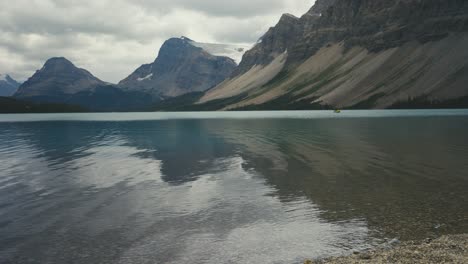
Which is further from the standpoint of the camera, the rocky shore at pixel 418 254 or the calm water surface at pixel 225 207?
the calm water surface at pixel 225 207

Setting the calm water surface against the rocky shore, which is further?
the calm water surface

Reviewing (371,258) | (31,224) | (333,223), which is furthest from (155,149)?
(371,258)

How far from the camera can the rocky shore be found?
18.0 metres

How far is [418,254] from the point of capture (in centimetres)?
1872

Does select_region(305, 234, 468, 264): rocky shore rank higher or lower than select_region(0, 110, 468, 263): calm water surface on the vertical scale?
higher

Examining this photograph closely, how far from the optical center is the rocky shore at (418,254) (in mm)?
18047

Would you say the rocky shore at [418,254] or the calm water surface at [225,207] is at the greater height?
the rocky shore at [418,254]

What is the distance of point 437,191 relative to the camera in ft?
108

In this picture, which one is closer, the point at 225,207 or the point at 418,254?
the point at 418,254

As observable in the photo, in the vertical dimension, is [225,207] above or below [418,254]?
below

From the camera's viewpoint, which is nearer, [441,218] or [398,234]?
[398,234]

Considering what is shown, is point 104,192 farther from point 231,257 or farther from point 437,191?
point 437,191

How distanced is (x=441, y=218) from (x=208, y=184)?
20.5 meters

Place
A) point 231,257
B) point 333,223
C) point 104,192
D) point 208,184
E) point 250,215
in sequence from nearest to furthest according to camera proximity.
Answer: point 231,257
point 333,223
point 250,215
point 104,192
point 208,184
